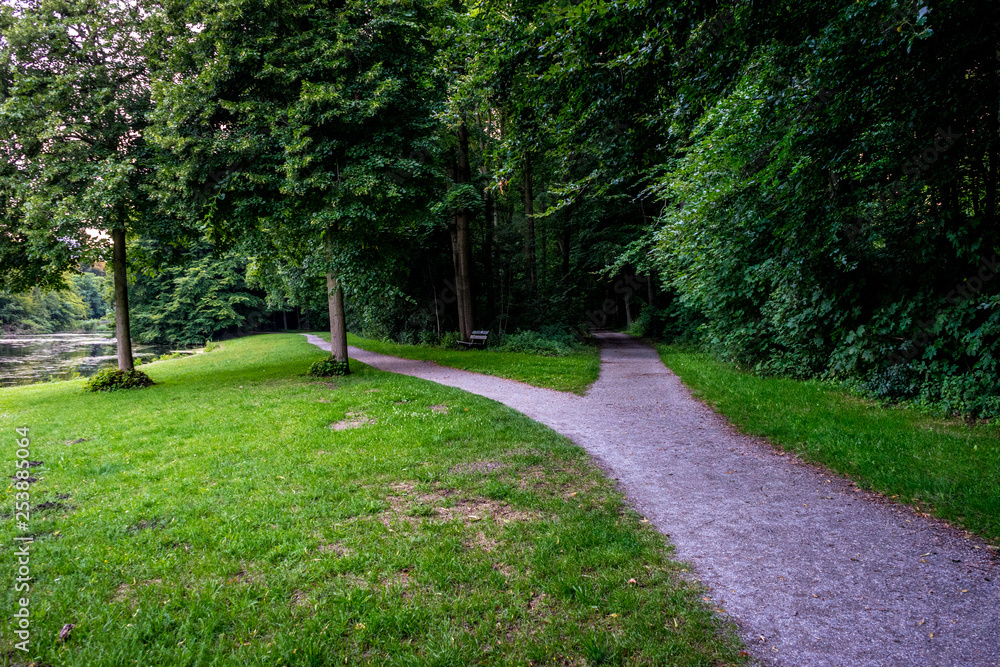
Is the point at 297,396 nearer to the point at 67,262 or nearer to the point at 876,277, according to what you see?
the point at 67,262

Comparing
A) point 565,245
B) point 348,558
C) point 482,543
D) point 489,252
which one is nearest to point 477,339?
point 489,252

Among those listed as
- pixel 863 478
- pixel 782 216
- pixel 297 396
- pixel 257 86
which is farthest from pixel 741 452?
pixel 257 86

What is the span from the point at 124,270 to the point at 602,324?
27.7 meters

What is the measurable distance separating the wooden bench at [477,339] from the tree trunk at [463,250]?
204mm

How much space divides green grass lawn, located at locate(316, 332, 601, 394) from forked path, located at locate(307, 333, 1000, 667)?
14.7ft

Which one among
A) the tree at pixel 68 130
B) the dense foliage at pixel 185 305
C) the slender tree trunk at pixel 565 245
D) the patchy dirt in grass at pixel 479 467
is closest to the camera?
the patchy dirt in grass at pixel 479 467

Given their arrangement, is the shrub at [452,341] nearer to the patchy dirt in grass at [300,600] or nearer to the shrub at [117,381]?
the shrub at [117,381]

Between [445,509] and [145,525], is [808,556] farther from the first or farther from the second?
[145,525]

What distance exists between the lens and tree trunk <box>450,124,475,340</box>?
1719 cm

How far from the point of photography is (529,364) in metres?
13.6

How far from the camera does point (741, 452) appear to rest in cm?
575

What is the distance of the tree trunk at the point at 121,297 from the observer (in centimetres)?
1223

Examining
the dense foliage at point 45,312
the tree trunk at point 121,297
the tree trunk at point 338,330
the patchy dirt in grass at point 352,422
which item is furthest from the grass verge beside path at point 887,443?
the dense foliage at point 45,312

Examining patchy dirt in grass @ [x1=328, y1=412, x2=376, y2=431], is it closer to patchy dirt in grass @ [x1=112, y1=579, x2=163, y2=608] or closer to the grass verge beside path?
patchy dirt in grass @ [x1=112, y1=579, x2=163, y2=608]
